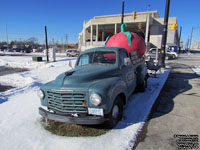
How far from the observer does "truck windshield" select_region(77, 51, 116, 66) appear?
4.15 m

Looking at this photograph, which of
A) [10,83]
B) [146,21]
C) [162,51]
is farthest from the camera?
[146,21]

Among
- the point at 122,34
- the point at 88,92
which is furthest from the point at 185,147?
the point at 122,34

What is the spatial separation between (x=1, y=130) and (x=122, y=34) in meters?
5.52

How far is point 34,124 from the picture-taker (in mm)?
3631

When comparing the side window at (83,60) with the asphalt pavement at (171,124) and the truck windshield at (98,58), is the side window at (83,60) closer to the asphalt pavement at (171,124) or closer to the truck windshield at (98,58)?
the truck windshield at (98,58)

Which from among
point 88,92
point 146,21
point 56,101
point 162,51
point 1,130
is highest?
point 146,21

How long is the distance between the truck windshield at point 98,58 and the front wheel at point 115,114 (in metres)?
1.20

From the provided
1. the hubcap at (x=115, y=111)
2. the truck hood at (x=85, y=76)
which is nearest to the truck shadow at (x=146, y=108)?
the hubcap at (x=115, y=111)

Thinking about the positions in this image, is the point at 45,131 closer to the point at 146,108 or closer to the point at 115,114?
the point at 115,114

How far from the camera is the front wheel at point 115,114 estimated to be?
3.20m

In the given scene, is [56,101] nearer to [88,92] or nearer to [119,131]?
[88,92]

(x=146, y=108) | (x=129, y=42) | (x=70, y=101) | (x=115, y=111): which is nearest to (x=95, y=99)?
(x=70, y=101)

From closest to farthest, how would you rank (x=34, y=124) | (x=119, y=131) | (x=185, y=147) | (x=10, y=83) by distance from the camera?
1. (x=185, y=147)
2. (x=119, y=131)
3. (x=34, y=124)
4. (x=10, y=83)

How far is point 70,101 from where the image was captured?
2.99m
